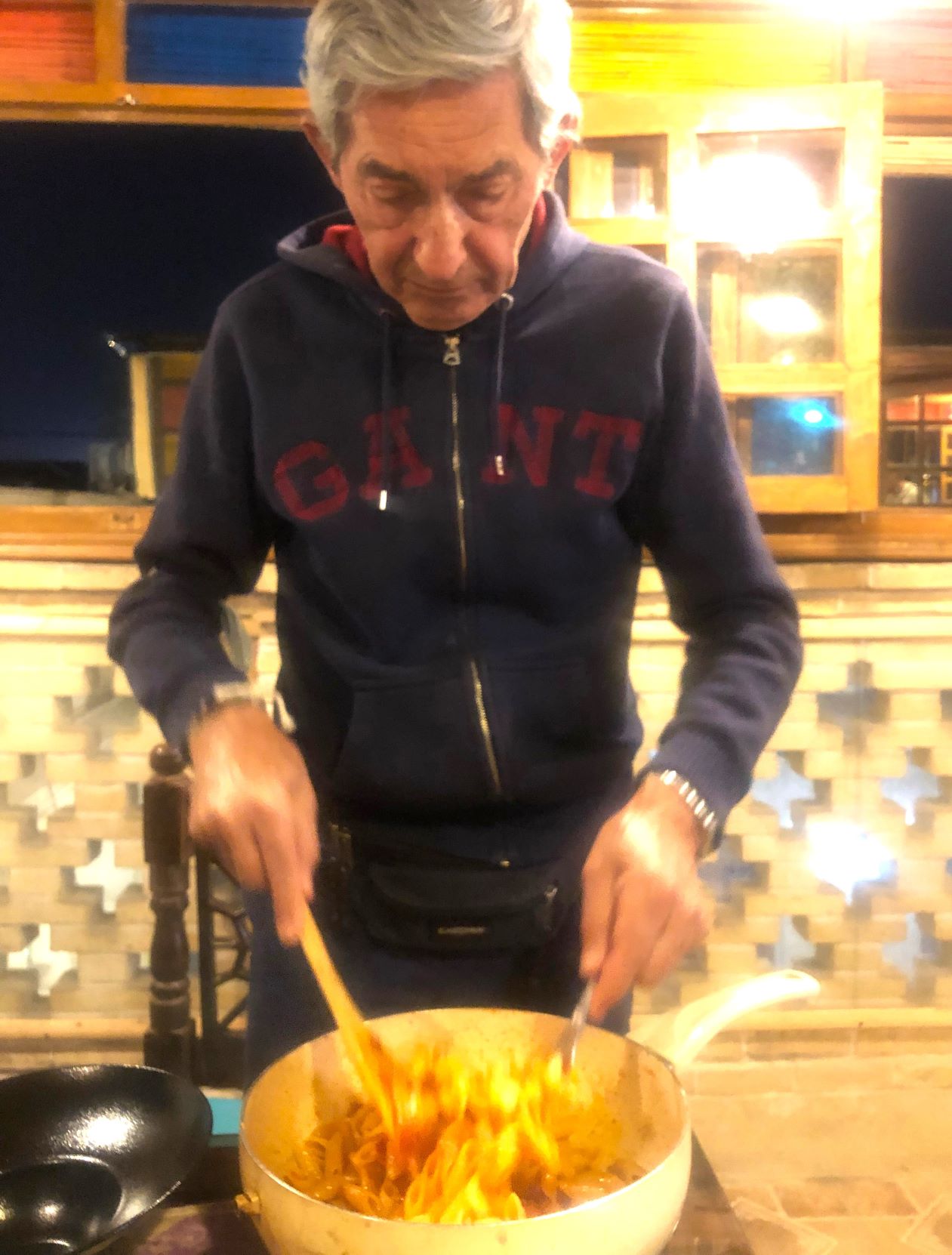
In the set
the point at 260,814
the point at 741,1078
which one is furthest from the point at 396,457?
the point at 741,1078

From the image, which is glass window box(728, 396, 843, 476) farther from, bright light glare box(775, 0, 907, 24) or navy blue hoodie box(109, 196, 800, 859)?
navy blue hoodie box(109, 196, 800, 859)

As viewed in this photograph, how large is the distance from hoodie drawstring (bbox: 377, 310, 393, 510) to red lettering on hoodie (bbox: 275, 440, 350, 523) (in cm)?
4

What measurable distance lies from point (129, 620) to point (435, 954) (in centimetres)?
50

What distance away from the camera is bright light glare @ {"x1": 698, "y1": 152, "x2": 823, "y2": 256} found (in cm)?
242

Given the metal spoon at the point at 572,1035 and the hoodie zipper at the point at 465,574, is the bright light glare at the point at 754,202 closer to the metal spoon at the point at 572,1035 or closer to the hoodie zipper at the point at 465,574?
the hoodie zipper at the point at 465,574

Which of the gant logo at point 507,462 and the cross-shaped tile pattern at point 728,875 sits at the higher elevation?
the gant logo at point 507,462

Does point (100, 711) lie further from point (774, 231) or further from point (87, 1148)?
point (774, 231)

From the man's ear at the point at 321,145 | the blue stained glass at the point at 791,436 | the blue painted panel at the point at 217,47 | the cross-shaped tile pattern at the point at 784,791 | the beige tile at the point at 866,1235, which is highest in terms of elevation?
the blue painted panel at the point at 217,47

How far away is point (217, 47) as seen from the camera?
246 cm

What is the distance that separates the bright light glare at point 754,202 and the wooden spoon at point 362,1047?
7.04ft

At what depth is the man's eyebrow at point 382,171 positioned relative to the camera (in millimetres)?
941

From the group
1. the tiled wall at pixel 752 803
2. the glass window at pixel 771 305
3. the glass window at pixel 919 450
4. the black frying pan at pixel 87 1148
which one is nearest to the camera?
the black frying pan at pixel 87 1148

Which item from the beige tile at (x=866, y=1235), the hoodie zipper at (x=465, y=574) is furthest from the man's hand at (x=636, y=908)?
the beige tile at (x=866, y=1235)

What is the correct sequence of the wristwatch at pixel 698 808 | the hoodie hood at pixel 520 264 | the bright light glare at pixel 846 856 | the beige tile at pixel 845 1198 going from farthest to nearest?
the bright light glare at pixel 846 856 < the beige tile at pixel 845 1198 < the hoodie hood at pixel 520 264 < the wristwatch at pixel 698 808
